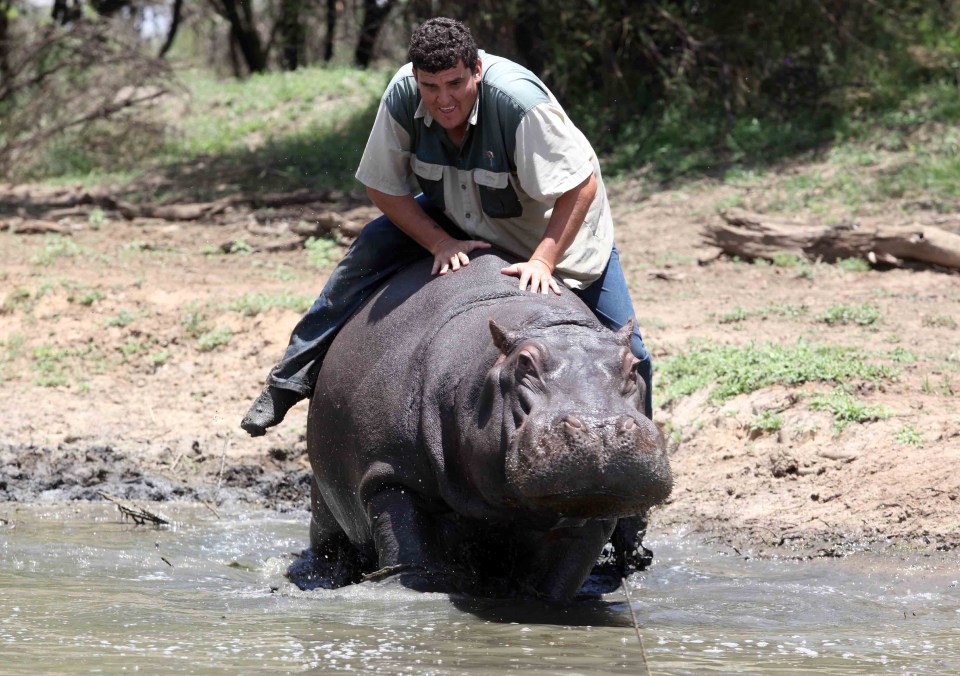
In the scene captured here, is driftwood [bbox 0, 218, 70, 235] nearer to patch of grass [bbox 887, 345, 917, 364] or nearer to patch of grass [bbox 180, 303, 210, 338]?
patch of grass [bbox 180, 303, 210, 338]

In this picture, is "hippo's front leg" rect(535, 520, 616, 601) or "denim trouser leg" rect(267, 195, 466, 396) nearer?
"hippo's front leg" rect(535, 520, 616, 601)

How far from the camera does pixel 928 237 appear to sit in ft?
30.1

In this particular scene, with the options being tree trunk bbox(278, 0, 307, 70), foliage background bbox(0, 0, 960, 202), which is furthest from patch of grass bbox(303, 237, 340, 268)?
tree trunk bbox(278, 0, 307, 70)

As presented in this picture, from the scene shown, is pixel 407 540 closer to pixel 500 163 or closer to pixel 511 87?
pixel 500 163

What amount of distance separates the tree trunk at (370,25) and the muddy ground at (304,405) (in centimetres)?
486

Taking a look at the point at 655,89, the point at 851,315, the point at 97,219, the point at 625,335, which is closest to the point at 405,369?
the point at 625,335

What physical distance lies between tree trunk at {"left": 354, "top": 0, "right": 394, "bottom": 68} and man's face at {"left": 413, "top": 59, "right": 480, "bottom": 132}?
9983 mm

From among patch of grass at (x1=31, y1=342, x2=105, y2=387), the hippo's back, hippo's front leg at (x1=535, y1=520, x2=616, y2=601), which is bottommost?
patch of grass at (x1=31, y1=342, x2=105, y2=387)

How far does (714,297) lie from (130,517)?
166 inches

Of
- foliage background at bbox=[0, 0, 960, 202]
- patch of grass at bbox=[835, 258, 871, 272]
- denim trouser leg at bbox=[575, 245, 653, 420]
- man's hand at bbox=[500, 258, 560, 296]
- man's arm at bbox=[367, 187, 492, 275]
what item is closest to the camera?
man's hand at bbox=[500, 258, 560, 296]

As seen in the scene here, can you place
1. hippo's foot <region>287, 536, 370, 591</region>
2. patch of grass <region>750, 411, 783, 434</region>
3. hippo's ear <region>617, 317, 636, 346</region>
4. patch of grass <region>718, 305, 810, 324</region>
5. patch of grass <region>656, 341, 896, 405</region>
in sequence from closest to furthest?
hippo's ear <region>617, 317, 636, 346</region> → hippo's foot <region>287, 536, 370, 591</region> → patch of grass <region>750, 411, 783, 434</region> → patch of grass <region>656, 341, 896, 405</region> → patch of grass <region>718, 305, 810, 324</region>

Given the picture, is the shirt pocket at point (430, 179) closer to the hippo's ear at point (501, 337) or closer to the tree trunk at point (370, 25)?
the hippo's ear at point (501, 337)

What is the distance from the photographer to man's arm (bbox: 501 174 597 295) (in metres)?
4.86

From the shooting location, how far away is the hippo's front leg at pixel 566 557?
15.4 ft
